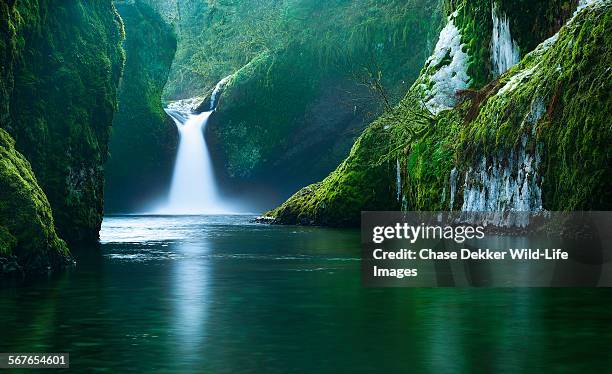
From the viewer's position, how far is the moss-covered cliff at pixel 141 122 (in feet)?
193

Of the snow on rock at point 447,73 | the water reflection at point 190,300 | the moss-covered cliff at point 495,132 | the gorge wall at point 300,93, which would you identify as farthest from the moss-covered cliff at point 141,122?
the water reflection at point 190,300

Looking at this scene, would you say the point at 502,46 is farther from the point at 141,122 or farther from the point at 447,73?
the point at 141,122

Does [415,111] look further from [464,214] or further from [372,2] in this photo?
[372,2]

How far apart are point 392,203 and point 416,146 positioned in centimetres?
696

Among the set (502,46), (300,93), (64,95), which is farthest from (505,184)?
(300,93)

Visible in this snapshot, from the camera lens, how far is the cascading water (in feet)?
202

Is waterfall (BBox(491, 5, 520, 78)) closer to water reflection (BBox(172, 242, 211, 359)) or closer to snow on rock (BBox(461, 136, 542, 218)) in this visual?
snow on rock (BBox(461, 136, 542, 218))

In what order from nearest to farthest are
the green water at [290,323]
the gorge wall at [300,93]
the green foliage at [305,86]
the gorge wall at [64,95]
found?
the green water at [290,323] < the gorge wall at [64,95] < the gorge wall at [300,93] < the green foliage at [305,86]

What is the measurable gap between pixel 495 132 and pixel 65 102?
1149 cm

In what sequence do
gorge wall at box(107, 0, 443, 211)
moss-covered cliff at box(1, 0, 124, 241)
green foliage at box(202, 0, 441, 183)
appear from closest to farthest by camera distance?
moss-covered cliff at box(1, 0, 124, 241)
gorge wall at box(107, 0, 443, 211)
green foliage at box(202, 0, 441, 183)

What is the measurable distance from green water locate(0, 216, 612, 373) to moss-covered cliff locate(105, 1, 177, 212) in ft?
129

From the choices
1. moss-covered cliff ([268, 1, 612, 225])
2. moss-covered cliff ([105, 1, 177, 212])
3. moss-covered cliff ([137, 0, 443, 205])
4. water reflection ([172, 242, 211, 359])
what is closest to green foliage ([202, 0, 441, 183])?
moss-covered cliff ([137, 0, 443, 205])

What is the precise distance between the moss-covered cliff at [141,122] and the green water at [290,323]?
39402 millimetres

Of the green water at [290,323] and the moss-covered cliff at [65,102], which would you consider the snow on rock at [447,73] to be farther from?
the green water at [290,323]
